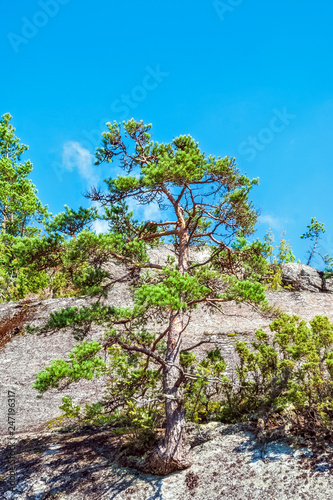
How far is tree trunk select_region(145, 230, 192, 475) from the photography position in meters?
6.04

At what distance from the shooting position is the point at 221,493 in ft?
17.2

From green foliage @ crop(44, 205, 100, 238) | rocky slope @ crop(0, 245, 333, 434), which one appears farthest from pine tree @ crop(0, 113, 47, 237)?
green foliage @ crop(44, 205, 100, 238)

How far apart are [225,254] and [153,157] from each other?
3102mm

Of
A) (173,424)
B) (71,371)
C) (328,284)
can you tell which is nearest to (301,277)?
(328,284)

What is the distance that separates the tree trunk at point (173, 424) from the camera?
604 cm

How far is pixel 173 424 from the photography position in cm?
624

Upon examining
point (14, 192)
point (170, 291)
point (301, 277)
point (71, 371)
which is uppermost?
point (14, 192)

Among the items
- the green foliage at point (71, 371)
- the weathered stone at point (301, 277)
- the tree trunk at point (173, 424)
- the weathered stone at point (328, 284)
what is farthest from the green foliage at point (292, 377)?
the weathered stone at point (328, 284)

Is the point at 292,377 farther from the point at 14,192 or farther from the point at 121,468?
the point at 14,192

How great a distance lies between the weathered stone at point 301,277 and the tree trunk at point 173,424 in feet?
51.2

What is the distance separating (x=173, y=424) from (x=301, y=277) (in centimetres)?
1705

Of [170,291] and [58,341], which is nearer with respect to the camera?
[170,291]

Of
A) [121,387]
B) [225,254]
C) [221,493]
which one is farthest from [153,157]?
[221,493]

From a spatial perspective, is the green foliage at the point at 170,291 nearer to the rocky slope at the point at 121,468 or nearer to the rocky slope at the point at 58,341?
the rocky slope at the point at 121,468
